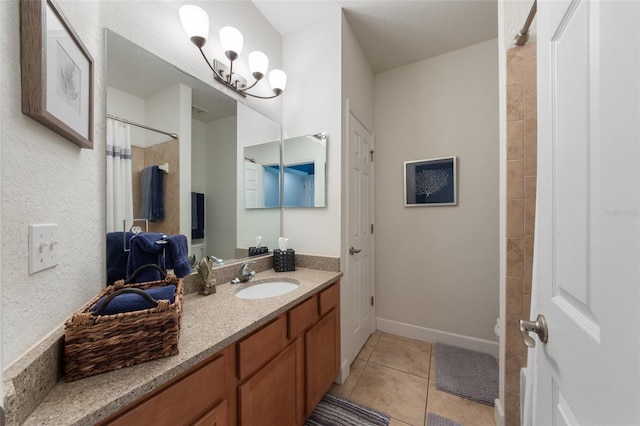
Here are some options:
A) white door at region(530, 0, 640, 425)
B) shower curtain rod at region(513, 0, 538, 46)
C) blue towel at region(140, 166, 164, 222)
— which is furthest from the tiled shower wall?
blue towel at region(140, 166, 164, 222)

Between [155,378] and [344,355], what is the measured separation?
1.50 metres

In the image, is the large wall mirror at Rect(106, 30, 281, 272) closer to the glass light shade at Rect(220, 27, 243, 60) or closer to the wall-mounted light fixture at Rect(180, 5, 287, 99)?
the wall-mounted light fixture at Rect(180, 5, 287, 99)

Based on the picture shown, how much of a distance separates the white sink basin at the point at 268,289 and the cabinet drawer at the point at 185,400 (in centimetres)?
64

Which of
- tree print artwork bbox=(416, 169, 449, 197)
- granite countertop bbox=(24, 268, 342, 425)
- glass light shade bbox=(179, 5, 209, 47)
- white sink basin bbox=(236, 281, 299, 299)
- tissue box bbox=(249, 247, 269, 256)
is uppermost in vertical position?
glass light shade bbox=(179, 5, 209, 47)

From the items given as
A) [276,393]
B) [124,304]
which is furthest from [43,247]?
[276,393]

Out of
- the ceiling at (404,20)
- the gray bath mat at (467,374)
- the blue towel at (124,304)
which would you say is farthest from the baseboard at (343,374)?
the ceiling at (404,20)

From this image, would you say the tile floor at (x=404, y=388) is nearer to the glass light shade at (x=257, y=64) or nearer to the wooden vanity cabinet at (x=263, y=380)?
the wooden vanity cabinet at (x=263, y=380)

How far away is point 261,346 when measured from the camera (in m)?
0.99

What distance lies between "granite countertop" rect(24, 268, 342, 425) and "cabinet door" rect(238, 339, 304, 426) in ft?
0.75

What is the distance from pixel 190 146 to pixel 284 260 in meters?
0.96

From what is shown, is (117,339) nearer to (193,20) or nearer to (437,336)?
(193,20)

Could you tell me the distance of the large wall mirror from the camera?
1022 mm

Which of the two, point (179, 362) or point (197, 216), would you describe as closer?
point (179, 362)

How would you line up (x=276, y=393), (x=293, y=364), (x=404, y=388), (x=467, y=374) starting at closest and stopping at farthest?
(x=276, y=393), (x=293, y=364), (x=404, y=388), (x=467, y=374)
